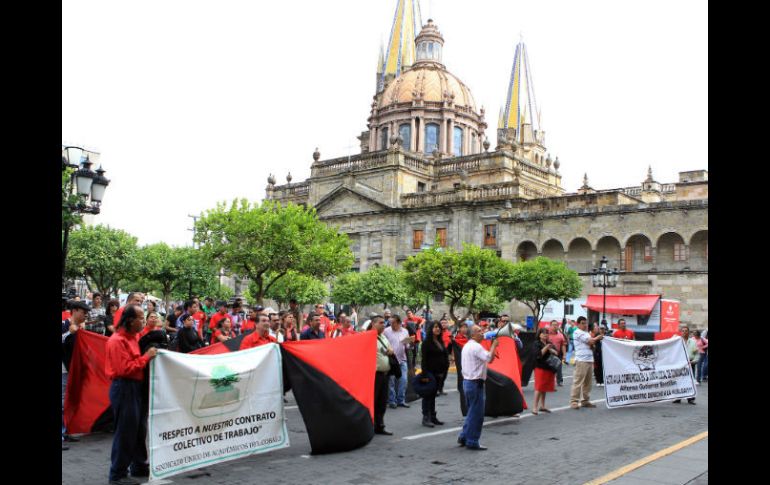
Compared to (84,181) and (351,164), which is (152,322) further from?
(351,164)

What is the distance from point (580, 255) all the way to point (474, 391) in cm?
3578

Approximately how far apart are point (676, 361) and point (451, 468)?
8.51 metres

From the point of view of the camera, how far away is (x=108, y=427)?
32.1 feet

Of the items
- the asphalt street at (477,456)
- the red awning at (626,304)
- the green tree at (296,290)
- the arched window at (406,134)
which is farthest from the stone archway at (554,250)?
the asphalt street at (477,456)

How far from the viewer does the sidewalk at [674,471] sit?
24.3 feet

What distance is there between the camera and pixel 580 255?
4344 cm

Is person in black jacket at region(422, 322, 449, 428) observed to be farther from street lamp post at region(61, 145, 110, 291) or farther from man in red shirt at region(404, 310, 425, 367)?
street lamp post at region(61, 145, 110, 291)

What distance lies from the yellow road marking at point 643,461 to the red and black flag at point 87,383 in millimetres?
6640

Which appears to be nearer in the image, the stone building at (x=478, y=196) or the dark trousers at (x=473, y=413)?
the dark trousers at (x=473, y=413)

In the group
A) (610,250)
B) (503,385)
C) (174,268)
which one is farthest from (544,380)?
(174,268)

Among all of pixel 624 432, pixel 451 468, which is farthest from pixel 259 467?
pixel 624 432

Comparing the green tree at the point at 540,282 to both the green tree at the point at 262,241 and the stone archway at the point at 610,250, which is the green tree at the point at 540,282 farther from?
the green tree at the point at 262,241
